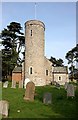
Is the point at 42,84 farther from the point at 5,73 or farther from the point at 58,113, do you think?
the point at 58,113

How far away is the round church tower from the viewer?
3688 centimetres

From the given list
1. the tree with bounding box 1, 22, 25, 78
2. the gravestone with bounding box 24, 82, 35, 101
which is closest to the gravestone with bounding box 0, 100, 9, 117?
the gravestone with bounding box 24, 82, 35, 101

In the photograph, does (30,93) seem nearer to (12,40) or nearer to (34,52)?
(34,52)

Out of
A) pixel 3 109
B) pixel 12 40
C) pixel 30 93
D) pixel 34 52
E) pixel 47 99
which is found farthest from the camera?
pixel 12 40

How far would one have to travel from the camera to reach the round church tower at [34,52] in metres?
36.9

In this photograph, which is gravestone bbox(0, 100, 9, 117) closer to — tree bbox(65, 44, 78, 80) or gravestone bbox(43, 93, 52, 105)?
gravestone bbox(43, 93, 52, 105)

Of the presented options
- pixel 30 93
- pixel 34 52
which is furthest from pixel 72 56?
pixel 30 93

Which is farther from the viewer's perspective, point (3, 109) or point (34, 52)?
point (34, 52)

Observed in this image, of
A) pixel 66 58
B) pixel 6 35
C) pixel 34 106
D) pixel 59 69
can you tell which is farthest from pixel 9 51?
pixel 34 106

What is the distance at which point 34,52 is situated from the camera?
37125 mm

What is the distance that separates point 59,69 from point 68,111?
33.5 m

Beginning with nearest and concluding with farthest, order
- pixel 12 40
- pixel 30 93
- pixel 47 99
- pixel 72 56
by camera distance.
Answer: pixel 47 99, pixel 30 93, pixel 12 40, pixel 72 56

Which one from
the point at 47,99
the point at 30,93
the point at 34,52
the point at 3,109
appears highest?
the point at 34,52

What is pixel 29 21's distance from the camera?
125 ft
